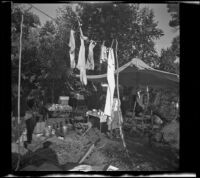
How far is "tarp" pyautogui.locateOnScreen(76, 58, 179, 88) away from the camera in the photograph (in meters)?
6.82

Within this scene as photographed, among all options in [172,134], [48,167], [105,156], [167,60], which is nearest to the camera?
[48,167]

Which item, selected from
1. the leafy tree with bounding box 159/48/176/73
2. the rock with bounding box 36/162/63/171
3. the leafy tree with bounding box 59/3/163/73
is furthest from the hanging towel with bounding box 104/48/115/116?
the leafy tree with bounding box 159/48/176/73

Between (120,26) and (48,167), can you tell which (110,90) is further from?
(120,26)

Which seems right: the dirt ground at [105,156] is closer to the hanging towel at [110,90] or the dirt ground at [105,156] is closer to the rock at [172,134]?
the rock at [172,134]

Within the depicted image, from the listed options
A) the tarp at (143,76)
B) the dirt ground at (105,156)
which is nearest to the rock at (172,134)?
the dirt ground at (105,156)

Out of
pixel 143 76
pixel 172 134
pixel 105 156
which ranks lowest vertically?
pixel 105 156

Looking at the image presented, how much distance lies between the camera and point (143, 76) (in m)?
8.00

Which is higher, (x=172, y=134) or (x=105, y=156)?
(x=172, y=134)

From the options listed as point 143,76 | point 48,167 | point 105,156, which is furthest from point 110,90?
point 143,76

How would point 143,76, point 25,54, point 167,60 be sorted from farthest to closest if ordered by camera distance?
1. point 167,60
2. point 25,54
3. point 143,76

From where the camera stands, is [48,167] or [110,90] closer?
[48,167]
